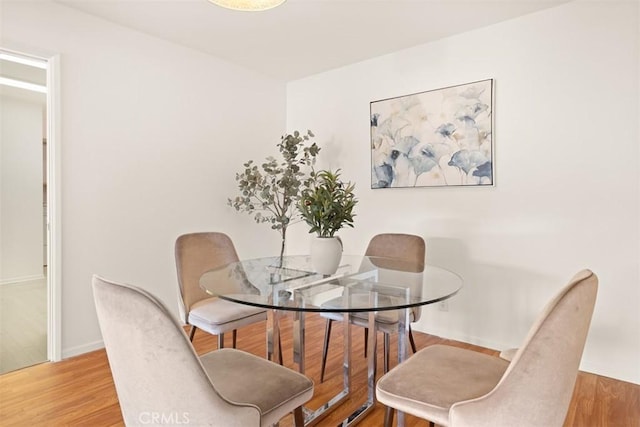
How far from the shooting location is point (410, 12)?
2600 mm

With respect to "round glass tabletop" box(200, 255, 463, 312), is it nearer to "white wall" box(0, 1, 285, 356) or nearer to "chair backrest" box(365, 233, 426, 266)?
"chair backrest" box(365, 233, 426, 266)

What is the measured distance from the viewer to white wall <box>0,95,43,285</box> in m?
4.67

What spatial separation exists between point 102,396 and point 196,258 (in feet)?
3.14

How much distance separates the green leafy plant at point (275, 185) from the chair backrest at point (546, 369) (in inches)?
97.5

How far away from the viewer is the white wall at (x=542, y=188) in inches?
91.2

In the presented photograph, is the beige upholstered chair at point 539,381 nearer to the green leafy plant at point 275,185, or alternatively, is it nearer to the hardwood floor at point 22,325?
the green leafy plant at point 275,185

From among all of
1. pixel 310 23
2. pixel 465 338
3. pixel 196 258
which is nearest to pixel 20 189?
pixel 196 258

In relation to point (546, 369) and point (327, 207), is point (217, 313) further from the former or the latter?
point (546, 369)

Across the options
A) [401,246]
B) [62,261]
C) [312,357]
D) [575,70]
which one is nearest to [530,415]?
[401,246]

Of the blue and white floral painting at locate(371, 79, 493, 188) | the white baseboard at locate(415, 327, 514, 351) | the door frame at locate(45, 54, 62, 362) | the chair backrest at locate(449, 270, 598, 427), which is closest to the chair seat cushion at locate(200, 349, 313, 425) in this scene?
the chair backrest at locate(449, 270, 598, 427)

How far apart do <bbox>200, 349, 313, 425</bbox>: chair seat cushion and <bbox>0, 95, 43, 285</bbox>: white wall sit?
16.2 ft

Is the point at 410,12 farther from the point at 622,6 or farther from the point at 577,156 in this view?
the point at 577,156

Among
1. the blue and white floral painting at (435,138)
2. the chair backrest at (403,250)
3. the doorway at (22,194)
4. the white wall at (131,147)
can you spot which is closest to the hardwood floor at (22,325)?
the doorway at (22,194)

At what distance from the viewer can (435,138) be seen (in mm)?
3049
